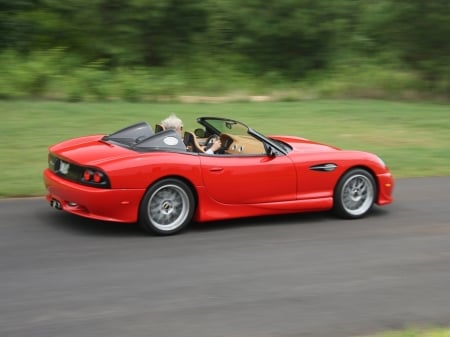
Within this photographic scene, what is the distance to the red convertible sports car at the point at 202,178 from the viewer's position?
25.1ft

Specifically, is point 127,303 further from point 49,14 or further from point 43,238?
point 49,14

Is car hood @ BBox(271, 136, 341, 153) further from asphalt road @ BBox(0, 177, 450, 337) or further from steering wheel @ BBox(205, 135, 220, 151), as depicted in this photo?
steering wheel @ BBox(205, 135, 220, 151)

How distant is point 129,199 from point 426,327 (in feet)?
10.6

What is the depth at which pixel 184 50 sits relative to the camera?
2678 cm

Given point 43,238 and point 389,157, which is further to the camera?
point 389,157

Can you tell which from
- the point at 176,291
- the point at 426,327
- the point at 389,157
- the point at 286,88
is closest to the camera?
the point at 426,327

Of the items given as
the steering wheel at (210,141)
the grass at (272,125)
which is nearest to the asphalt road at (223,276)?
the steering wheel at (210,141)

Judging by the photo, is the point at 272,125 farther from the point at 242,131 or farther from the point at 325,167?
the point at 242,131

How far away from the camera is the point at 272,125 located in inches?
639

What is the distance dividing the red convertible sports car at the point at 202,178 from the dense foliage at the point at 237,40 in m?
12.8

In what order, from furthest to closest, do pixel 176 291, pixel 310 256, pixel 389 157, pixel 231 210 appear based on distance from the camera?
pixel 389 157
pixel 231 210
pixel 310 256
pixel 176 291

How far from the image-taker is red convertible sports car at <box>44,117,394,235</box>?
301 inches

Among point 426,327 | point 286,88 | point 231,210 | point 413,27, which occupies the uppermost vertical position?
point 413,27

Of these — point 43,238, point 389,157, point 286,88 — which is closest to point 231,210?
point 43,238
